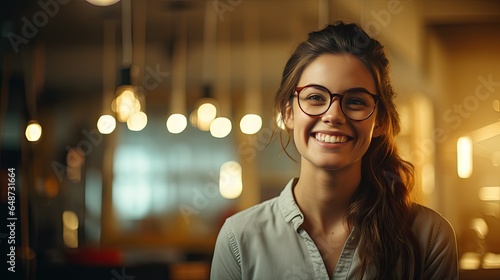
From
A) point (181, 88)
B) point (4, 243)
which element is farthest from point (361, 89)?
point (181, 88)

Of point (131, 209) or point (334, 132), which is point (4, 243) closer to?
point (334, 132)

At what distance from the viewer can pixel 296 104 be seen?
4.33ft

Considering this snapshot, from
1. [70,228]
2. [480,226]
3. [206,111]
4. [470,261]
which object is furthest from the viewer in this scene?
[70,228]

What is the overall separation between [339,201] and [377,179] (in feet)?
0.35

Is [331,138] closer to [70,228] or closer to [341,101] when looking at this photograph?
[341,101]

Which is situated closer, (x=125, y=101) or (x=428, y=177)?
(x=125, y=101)

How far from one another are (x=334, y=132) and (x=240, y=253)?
345 millimetres

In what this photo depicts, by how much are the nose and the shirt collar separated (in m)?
0.21

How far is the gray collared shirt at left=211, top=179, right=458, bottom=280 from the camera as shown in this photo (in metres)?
1.33

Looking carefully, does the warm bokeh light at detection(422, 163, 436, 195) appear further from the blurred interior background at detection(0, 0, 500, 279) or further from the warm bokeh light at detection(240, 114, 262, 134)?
the warm bokeh light at detection(240, 114, 262, 134)

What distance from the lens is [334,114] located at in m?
1.28

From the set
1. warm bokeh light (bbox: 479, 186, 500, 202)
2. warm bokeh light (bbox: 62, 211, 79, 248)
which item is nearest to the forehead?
warm bokeh light (bbox: 479, 186, 500, 202)

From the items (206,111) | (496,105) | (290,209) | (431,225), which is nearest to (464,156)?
(496,105)

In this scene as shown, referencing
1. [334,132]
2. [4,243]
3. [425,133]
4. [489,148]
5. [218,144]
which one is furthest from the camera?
[218,144]
